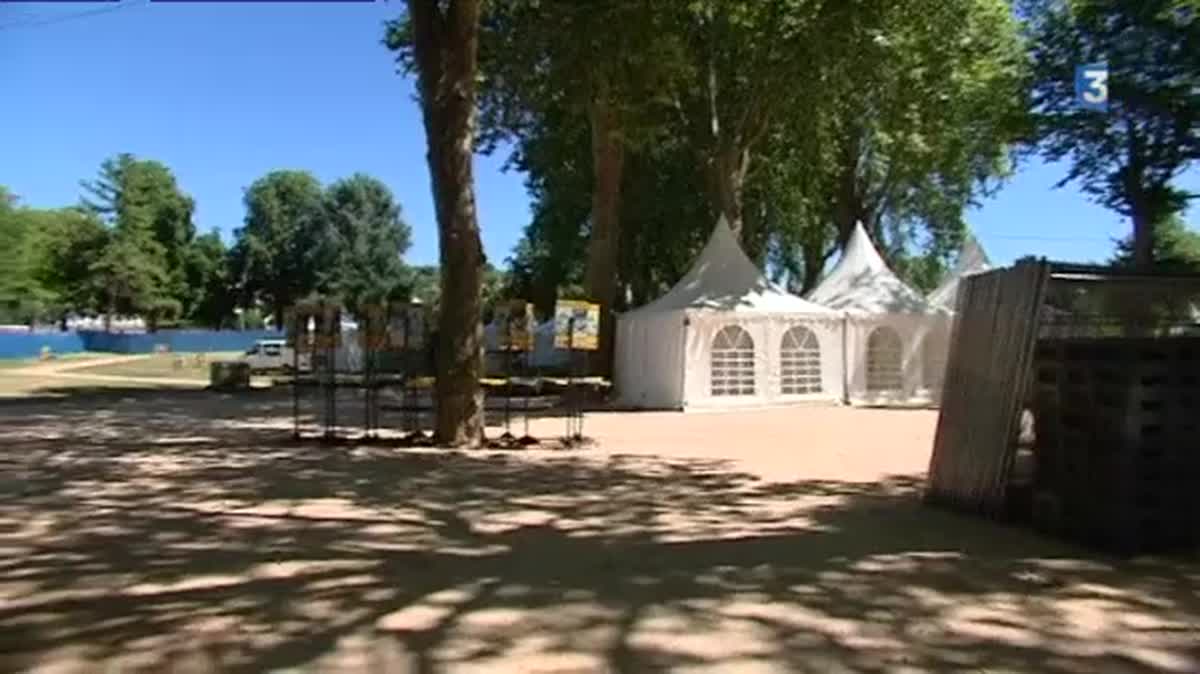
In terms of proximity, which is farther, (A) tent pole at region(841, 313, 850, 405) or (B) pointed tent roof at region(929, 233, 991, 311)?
(B) pointed tent roof at region(929, 233, 991, 311)

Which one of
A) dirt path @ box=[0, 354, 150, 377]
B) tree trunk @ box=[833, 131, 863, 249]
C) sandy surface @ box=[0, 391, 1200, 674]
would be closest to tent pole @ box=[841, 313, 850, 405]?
sandy surface @ box=[0, 391, 1200, 674]

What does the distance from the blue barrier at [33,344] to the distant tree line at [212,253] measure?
501 centimetres

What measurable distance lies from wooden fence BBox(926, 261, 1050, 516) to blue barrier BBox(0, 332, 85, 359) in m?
65.7

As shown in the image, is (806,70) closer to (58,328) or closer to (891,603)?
(891,603)

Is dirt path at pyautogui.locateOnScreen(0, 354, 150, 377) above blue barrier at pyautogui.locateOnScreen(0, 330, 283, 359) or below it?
below

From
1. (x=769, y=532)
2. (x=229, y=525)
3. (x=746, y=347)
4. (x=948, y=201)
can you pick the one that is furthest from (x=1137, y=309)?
(x=948, y=201)

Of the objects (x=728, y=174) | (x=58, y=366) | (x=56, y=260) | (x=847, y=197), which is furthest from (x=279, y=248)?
(x=728, y=174)

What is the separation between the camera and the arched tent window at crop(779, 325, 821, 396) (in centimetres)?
2648

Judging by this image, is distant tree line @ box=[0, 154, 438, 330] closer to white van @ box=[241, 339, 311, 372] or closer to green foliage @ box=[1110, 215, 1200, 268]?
white van @ box=[241, 339, 311, 372]

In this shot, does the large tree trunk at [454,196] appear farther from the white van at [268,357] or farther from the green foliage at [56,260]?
the green foliage at [56,260]

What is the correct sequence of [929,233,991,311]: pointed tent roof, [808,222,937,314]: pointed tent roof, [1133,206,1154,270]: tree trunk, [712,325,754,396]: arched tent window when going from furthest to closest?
Result: [929,233,991,311]: pointed tent roof
[808,222,937,314]: pointed tent roof
[712,325,754,396]: arched tent window
[1133,206,1154,270]: tree trunk

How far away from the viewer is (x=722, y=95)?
29312 millimetres

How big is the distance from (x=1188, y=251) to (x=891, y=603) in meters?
32.7

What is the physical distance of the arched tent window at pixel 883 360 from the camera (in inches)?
1096
